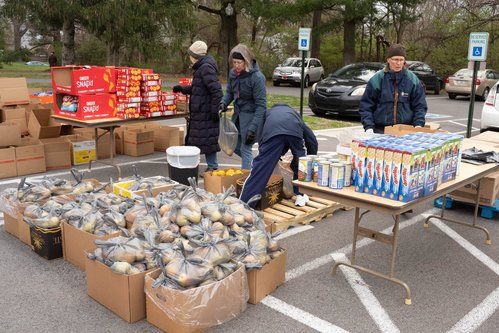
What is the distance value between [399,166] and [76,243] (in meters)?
2.72

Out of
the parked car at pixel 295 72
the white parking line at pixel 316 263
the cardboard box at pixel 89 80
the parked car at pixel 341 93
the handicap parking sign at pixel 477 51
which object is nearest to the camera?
the white parking line at pixel 316 263

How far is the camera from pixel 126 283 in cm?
351

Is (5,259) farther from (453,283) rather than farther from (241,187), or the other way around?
(453,283)

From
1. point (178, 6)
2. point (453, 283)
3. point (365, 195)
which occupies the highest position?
point (178, 6)

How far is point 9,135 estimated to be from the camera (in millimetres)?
7176

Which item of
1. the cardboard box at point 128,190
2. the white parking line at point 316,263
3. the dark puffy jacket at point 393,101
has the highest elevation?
the dark puffy jacket at point 393,101

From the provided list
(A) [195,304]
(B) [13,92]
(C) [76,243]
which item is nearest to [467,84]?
(B) [13,92]

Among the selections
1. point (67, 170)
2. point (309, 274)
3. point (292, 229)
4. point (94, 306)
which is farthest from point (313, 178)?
point (67, 170)

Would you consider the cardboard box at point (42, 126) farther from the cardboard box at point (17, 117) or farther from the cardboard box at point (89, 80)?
the cardboard box at point (89, 80)

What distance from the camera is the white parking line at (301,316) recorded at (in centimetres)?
359

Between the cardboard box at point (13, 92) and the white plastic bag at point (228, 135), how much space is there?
13.1ft

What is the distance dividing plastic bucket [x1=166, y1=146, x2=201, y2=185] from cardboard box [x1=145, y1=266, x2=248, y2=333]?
2829mm

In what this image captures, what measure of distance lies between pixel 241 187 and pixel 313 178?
1670mm

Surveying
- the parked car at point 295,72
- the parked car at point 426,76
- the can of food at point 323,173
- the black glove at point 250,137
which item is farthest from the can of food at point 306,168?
the parked car at point 426,76
